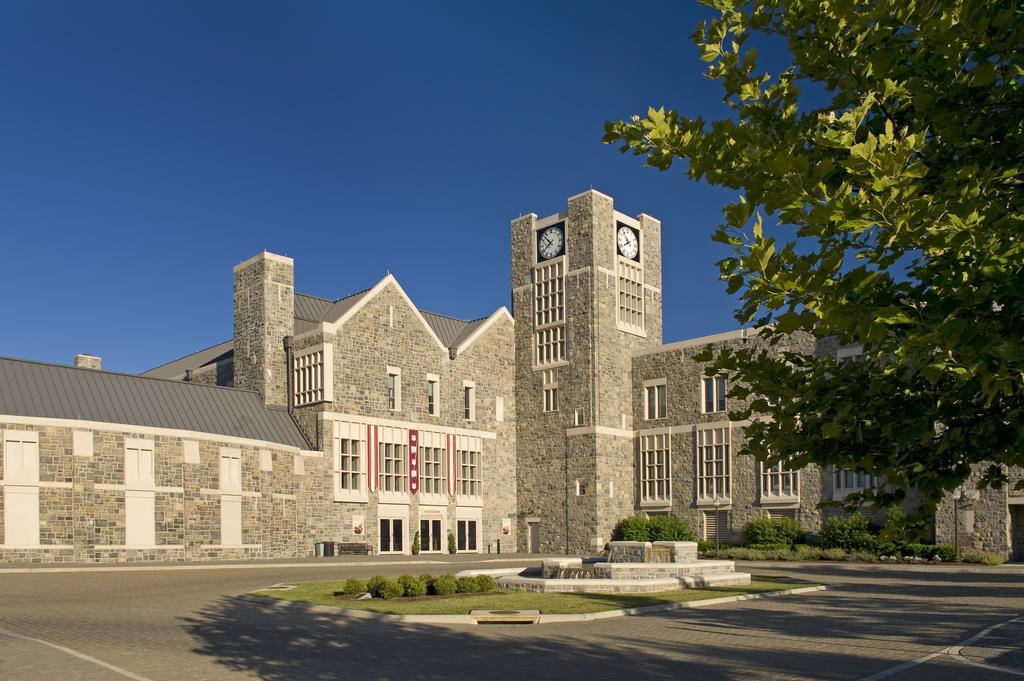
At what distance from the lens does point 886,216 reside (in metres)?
4.96

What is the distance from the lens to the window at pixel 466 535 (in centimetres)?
5219

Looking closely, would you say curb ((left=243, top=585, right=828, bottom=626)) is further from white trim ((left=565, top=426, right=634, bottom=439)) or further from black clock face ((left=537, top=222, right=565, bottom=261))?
black clock face ((left=537, top=222, right=565, bottom=261))

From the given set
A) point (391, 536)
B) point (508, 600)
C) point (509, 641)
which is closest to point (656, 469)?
point (391, 536)

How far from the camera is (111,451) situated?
36.1 m

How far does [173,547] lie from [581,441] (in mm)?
23039

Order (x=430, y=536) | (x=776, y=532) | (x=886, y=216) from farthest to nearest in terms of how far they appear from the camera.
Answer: (x=430, y=536)
(x=776, y=532)
(x=886, y=216)

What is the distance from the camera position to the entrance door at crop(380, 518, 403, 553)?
158ft

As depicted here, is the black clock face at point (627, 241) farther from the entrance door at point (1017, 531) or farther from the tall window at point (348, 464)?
the entrance door at point (1017, 531)

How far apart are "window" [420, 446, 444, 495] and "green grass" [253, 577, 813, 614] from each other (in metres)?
24.6

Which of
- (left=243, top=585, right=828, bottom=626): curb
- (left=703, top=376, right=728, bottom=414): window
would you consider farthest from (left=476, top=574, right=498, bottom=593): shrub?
(left=703, top=376, right=728, bottom=414): window

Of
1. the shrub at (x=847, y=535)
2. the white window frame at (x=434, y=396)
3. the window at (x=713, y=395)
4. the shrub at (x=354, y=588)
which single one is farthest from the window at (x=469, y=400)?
the shrub at (x=354, y=588)

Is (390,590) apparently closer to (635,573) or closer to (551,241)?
(635,573)

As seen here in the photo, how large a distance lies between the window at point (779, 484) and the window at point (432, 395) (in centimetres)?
1805

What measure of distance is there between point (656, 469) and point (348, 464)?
17.1 m
